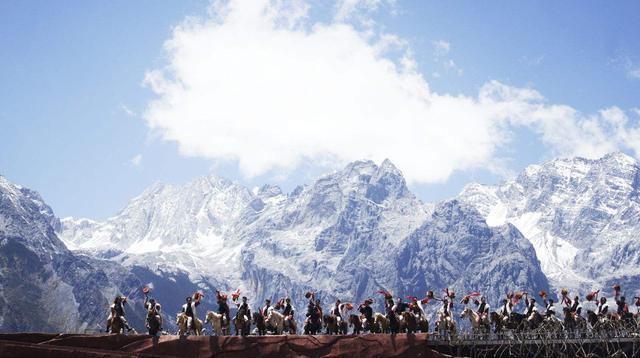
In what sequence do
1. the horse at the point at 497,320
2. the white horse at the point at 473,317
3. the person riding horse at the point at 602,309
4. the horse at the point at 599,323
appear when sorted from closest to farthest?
the horse at the point at 599,323, the horse at the point at 497,320, the person riding horse at the point at 602,309, the white horse at the point at 473,317

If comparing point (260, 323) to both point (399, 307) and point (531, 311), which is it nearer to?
point (399, 307)

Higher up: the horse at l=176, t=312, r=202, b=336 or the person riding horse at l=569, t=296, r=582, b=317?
the person riding horse at l=569, t=296, r=582, b=317

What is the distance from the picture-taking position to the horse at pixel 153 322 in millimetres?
42719

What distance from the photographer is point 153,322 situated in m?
42.8

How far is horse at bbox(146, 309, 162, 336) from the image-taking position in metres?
42.7

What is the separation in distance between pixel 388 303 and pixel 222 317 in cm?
1043

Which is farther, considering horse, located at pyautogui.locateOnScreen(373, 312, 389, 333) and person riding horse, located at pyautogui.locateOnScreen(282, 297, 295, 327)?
person riding horse, located at pyautogui.locateOnScreen(282, 297, 295, 327)

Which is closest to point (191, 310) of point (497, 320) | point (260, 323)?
point (260, 323)

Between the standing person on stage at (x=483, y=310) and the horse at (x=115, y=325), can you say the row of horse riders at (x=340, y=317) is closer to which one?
the horse at (x=115, y=325)

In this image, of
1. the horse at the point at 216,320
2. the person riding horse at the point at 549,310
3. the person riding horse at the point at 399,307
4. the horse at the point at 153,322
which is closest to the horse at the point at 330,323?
the person riding horse at the point at 399,307

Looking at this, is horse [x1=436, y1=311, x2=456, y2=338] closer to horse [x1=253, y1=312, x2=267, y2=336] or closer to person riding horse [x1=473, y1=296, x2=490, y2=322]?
person riding horse [x1=473, y1=296, x2=490, y2=322]

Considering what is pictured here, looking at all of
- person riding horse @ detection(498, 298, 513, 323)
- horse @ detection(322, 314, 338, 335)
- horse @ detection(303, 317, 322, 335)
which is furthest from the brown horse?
person riding horse @ detection(498, 298, 513, 323)

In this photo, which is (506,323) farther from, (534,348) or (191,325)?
(191,325)

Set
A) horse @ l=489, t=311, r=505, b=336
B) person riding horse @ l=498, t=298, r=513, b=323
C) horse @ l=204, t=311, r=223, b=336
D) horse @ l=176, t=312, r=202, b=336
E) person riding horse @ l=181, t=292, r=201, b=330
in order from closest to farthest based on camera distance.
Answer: person riding horse @ l=181, t=292, r=201, b=330 < horse @ l=176, t=312, r=202, b=336 < horse @ l=204, t=311, r=223, b=336 < person riding horse @ l=498, t=298, r=513, b=323 < horse @ l=489, t=311, r=505, b=336
